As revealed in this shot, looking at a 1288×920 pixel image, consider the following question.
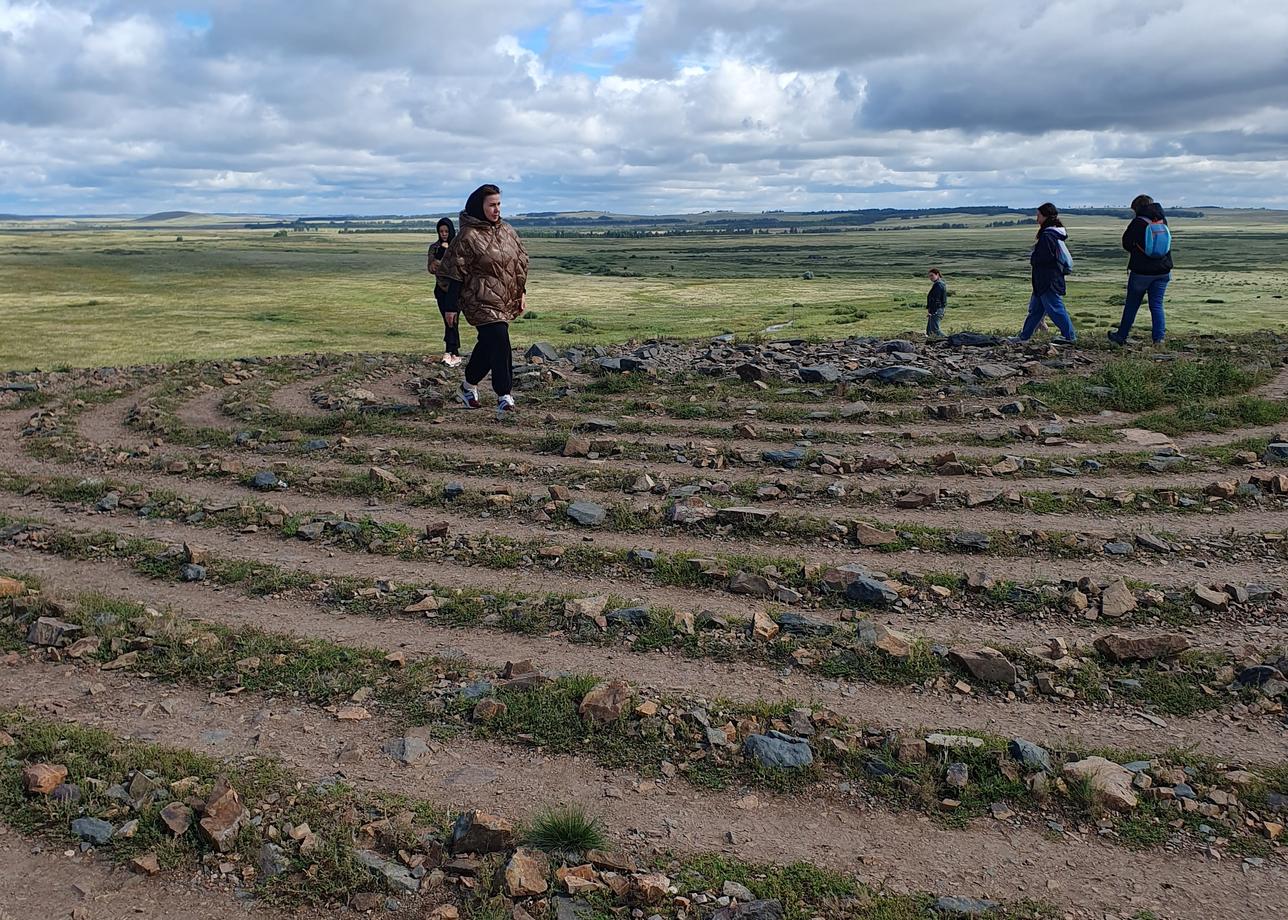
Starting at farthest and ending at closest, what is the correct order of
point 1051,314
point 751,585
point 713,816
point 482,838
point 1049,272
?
point 1051,314 → point 1049,272 → point 751,585 → point 713,816 → point 482,838

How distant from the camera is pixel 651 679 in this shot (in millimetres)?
7148

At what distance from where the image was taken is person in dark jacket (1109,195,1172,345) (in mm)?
19516

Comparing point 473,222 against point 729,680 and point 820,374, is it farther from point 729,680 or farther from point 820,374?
point 729,680

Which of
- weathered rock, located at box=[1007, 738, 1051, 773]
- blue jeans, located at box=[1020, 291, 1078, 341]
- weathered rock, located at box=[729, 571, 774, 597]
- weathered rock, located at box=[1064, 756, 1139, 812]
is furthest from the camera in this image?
blue jeans, located at box=[1020, 291, 1078, 341]

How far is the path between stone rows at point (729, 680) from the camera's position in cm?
629

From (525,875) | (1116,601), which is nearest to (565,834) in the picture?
(525,875)

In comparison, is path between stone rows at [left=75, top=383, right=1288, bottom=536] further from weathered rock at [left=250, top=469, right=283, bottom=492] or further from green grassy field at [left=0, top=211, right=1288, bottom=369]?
green grassy field at [left=0, top=211, right=1288, bottom=369]

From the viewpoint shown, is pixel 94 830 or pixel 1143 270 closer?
pixel 94 830

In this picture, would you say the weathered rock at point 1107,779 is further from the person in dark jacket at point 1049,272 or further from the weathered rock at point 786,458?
the person in dark jacket at point 1049,272

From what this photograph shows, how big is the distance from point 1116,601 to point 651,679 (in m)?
4.25

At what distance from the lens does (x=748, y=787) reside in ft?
19.4

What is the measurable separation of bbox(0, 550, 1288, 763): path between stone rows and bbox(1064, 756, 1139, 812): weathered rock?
11.5 inches

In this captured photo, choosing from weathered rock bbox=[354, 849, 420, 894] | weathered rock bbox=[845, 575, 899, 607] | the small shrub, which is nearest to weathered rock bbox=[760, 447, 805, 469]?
weathered rock bbox=[845, 575, 899, 607]

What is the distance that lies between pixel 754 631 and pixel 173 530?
284 inches
